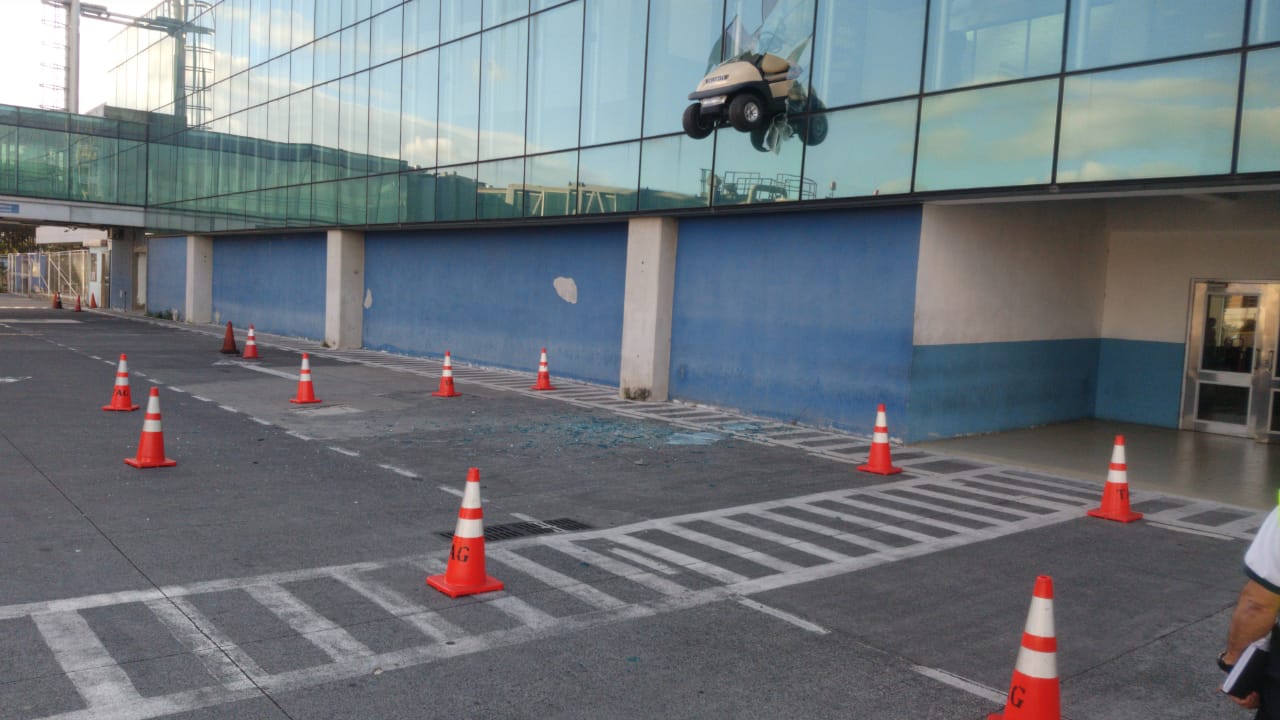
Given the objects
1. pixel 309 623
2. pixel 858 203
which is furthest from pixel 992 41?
pixel 309 623

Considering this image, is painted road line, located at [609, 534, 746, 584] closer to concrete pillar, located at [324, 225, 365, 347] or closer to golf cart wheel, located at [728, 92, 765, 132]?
golf cart wheel, located at [728, 92, 765, 132]

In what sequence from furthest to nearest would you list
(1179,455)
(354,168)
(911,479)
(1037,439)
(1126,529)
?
(354,168)
(1037,439)
(1179,455)
(911,479)
(1126,529)

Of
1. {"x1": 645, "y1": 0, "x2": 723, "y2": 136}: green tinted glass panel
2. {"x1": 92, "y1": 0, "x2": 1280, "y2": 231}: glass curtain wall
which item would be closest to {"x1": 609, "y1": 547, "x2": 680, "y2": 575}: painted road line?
{"x1": 92, "y1": 0, "x2": 1280, "y2": 231}: glass curtain wall

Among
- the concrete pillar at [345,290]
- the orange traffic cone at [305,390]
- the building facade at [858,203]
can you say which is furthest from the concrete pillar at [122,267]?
the orange traffic cone at [305,390]

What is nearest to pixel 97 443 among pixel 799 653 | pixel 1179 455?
pixel 799 653

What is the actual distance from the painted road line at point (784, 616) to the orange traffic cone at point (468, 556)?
1.70 meters

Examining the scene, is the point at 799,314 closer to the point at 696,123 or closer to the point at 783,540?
the point at 696,123

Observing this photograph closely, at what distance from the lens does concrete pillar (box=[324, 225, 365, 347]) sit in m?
27.1

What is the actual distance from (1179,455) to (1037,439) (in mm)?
1862

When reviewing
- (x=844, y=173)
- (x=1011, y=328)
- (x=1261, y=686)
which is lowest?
Answer: (x=1261, y=686)

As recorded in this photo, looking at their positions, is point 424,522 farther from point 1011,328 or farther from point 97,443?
point 1011,328

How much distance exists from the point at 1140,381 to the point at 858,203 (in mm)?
6639

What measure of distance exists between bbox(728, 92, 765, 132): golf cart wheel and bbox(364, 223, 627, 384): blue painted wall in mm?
4893

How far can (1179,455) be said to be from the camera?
A: 13.0 m
